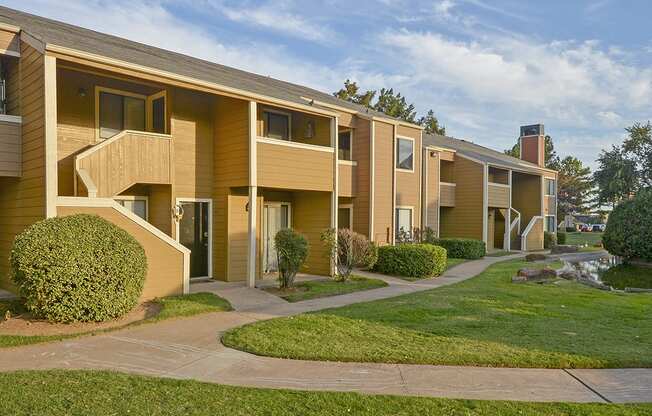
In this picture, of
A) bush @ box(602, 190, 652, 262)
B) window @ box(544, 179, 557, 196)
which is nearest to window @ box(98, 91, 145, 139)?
bush @ box(602, 190, 652, 262)

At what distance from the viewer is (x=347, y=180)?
56.0 ft

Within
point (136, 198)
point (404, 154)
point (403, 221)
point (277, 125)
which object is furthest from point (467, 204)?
point (136, 198)

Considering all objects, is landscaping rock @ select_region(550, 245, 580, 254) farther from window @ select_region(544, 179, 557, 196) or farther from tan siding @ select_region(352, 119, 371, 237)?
tan siding @ select_region(352, 119, 371, 237)

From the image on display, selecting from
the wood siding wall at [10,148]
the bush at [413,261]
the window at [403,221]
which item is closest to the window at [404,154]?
the window at [403,221]

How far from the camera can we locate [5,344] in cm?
661

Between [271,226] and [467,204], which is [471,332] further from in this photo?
[467,204]

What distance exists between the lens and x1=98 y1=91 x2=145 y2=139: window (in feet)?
38.9

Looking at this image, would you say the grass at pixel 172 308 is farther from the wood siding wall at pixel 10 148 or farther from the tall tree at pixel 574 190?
the tall tree at pixel 574 190

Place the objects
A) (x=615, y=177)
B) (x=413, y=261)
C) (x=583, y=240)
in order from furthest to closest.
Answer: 1. (x=583, y=240)
2. (x=615, y=177)
3. (x=413, y=261)

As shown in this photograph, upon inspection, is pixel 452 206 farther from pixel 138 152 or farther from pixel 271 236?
pixel 138 152

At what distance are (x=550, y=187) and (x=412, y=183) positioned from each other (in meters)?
18.6

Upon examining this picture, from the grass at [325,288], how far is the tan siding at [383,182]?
392 cm

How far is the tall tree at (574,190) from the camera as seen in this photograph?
58.3 m

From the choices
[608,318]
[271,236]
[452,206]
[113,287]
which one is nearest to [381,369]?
[113,287]
